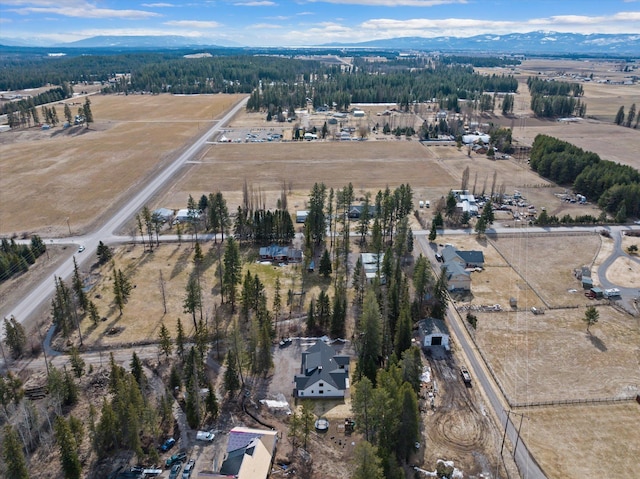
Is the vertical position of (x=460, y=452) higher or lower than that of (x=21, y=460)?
lower

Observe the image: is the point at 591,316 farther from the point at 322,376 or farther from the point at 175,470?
the point at 175,470

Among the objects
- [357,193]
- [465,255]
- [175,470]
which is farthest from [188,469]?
[357,193]

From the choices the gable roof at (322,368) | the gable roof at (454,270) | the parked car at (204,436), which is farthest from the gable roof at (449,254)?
the parked car at (204,436)

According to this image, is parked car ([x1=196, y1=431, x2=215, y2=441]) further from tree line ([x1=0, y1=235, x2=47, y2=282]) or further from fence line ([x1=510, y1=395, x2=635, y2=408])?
tree line ([x1=0, y1=235, x2=47, y2=282])

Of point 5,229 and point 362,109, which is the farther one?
point 362,109

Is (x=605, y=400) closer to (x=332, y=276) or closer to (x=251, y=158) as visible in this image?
(x=332, y=276)

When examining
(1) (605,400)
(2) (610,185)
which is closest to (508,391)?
(1) (605,400)
